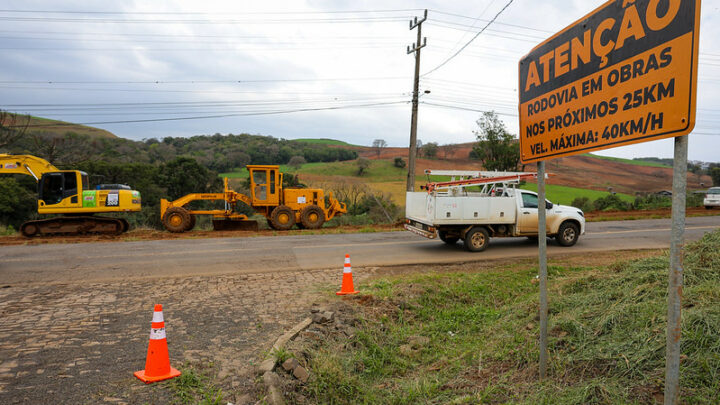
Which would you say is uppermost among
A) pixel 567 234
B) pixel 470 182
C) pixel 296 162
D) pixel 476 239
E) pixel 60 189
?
pixel 296 162

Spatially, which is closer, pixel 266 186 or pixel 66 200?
pixel 66 200

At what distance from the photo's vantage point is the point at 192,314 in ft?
21.5

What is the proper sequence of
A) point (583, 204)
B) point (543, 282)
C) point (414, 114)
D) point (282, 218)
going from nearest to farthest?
point (543, 282)
point (282, 218)
point (414, 114)
point (583, 204)

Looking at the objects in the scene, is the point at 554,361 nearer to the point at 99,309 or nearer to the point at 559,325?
the point at 559,325

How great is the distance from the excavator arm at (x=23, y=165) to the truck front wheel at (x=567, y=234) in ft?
63.6

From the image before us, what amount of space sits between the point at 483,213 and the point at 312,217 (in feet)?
31.1

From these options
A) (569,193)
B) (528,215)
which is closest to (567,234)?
(528,215)

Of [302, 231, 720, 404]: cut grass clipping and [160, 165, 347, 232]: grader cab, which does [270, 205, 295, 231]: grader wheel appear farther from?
[302, 231, 720, 404]: cut grass clipping

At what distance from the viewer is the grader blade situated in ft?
66.1

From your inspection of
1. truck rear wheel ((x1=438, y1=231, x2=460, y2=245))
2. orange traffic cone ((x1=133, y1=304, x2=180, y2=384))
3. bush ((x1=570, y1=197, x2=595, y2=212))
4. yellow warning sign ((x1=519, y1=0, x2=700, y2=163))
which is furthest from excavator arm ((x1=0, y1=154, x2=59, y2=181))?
bush ((x1=570, y1=197, x2=595, y2=212))

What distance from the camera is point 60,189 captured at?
1736 centimetres

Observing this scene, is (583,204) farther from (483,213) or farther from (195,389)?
(195,389)

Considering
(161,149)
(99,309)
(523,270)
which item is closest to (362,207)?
(523,270)

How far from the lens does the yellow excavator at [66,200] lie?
1714 cm
